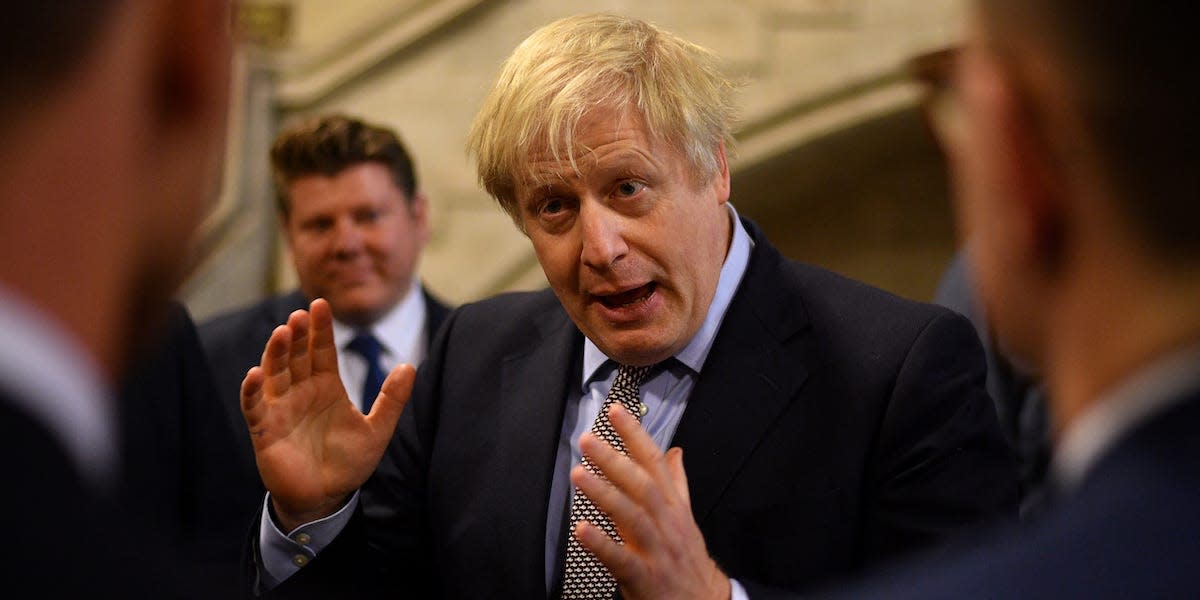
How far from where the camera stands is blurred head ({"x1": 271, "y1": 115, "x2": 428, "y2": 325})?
3.61m

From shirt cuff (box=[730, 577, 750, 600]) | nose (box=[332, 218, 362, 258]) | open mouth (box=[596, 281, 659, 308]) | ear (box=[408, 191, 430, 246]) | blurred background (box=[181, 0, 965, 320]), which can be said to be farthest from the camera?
blurred background (box=[181, 0, 965, 320])

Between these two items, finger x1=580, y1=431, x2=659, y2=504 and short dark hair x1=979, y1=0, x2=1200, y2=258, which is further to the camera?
finger x1=580, y1=431, x2=659, y2=504

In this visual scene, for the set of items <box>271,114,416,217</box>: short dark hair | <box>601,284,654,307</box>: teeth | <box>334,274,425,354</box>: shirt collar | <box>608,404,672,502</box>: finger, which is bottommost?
<box>334,274,425,354</box>: shirt collar

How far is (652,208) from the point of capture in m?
2.08

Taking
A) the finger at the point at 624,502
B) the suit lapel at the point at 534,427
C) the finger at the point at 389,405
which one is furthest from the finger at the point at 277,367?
the finger at the point at 624,502

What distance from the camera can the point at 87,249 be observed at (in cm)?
71

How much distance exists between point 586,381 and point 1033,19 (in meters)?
1.47

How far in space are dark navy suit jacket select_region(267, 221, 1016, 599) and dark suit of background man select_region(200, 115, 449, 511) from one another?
131 centimetres

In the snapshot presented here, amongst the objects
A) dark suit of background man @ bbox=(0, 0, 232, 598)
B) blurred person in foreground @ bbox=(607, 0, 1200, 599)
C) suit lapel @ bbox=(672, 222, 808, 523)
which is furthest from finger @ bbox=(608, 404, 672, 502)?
dark suit of background man @ bbox=(0, 0, 232, 598)

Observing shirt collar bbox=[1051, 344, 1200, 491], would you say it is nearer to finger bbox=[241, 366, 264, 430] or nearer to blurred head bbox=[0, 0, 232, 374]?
blurred head bbox=[0, 0, 232, 374]

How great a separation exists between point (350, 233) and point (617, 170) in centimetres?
169

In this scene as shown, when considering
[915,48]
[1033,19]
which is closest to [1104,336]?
[1033,19]

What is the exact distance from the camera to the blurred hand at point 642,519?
1.53 meters

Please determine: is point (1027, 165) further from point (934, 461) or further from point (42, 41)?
point (934, 461)
